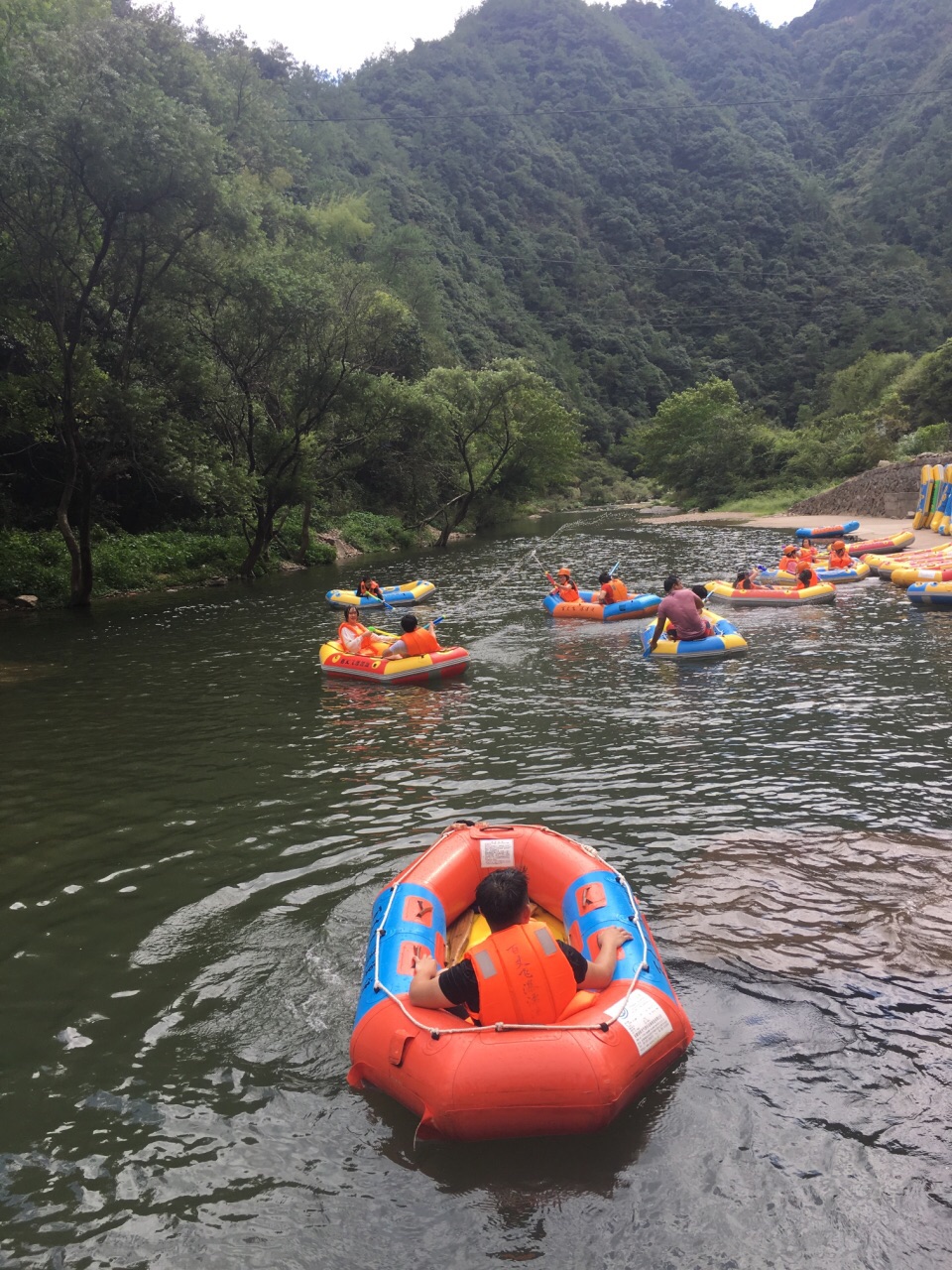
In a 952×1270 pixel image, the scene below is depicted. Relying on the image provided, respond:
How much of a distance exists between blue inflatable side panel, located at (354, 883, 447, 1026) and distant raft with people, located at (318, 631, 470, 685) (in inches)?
256

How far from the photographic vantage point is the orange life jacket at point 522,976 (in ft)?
11.7

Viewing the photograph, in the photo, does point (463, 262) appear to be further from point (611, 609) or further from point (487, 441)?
point (611, 609)

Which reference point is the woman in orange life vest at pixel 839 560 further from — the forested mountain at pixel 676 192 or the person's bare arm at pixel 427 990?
the forested mountain at pixel 676 192

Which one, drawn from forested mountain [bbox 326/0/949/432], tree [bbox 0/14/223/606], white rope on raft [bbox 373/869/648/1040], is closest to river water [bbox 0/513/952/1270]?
white rope on raft [bbox 373/869/648/1040]

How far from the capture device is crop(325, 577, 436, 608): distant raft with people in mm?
17766

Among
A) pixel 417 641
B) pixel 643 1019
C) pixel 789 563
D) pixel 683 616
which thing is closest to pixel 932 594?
pixel 789 563

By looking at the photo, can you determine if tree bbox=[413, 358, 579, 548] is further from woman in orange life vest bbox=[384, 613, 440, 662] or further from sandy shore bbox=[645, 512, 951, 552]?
woman in orange life vest bbox=[384, 613, 440, 662]

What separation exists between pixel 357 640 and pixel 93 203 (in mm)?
9793

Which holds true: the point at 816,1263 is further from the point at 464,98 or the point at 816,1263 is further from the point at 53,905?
the point at 464,98

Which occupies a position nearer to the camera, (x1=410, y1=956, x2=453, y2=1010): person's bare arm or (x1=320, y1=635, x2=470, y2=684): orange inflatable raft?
(x1=410, y1=956, x2=453, y2=1010): person's bare arm

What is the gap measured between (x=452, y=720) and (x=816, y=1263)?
22.1 ft

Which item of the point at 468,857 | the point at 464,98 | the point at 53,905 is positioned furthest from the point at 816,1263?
the point at 464,98

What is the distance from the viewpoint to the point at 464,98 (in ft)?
348

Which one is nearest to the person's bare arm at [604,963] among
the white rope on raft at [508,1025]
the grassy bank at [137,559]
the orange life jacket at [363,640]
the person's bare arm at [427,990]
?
the white rope on raft at [508,1025]
